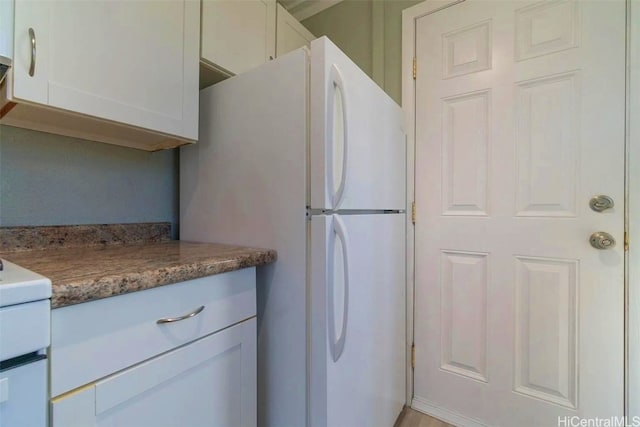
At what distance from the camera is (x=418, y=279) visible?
1.59m

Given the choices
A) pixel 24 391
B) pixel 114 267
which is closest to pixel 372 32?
pixel 114 267

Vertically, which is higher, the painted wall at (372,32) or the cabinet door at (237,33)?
the painted wall at (372,32)

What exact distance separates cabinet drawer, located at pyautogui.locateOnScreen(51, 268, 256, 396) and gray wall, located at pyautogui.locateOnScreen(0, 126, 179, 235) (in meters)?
0.70

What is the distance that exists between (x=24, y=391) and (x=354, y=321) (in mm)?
839

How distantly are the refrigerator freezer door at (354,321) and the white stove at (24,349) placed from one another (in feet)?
2.06

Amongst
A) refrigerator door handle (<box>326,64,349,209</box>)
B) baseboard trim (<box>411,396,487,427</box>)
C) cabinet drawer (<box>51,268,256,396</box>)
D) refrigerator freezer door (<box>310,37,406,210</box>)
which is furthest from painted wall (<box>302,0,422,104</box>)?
baseboard trim (<box>411,396,487,427</box>)

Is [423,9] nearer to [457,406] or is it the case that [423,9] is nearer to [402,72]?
[402,72]

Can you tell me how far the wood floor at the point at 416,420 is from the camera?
1.48 metres

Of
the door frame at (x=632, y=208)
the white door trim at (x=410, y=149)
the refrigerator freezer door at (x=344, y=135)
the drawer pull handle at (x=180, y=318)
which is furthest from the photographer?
the white door trim at (x=410, y=149)

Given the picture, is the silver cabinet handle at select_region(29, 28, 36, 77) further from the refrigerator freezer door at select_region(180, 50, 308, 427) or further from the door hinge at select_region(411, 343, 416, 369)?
the door hinge at select_region(411, 343, 416, 369)

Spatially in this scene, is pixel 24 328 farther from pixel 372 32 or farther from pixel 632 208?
pixel 372 32

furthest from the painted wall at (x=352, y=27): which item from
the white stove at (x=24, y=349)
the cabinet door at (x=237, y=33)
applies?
the white stove at (x=24, y=349)

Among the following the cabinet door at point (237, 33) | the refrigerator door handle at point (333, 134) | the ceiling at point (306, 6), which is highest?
the ceiling at point (306, 6)

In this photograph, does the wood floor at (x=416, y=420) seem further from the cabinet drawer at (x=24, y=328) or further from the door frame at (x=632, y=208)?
the cabinet drawer at (x=24, y=328)
